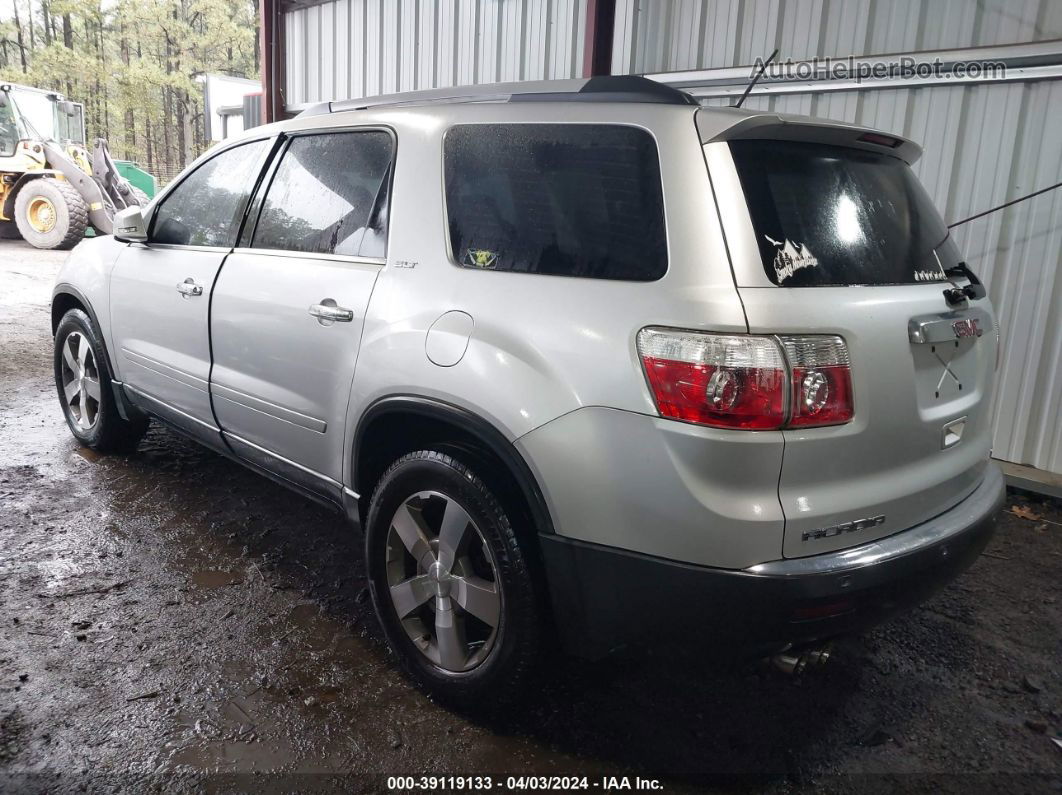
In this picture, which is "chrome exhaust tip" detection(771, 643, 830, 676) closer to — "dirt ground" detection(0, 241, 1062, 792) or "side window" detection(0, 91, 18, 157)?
"dirt ground" detection(0, 241, 1062, 792)

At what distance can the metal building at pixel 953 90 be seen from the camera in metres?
4.41

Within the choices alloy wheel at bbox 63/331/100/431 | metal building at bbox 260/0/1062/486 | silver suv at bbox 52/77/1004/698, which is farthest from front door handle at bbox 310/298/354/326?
metal building at bbox 260/0/1062/486

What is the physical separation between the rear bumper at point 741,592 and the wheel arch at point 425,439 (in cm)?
16

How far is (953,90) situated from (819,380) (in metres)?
3.75

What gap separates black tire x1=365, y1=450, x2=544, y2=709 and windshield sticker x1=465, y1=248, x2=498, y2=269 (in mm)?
570

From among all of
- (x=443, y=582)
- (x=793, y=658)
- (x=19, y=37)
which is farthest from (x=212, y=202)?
(x=19, y=37)

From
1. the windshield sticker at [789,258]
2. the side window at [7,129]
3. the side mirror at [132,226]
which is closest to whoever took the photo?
the windshield sticker at [789,258]

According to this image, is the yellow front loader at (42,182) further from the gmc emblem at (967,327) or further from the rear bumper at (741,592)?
the gmc emblem at (967,327)

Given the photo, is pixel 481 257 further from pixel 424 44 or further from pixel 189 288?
pixel 424 44

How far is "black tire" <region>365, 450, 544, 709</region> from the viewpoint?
2.16 meters

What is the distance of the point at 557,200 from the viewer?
2209 millimetres

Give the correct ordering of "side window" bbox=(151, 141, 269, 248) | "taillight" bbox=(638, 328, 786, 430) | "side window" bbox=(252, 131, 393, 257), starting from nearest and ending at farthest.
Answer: "taillight" bbox=(638, 328, 786, 430) → "side window" bbox=(252, 131, 393, 257) → "side window" bbox=(151, 141, 269, 248)

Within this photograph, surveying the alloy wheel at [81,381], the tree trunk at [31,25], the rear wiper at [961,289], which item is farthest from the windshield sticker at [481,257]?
the tree trunk at [31,25]

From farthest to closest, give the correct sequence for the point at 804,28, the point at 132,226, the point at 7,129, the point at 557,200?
the point at 7,129, the point at 804,28, the point at 132,226, the point at 557,200
